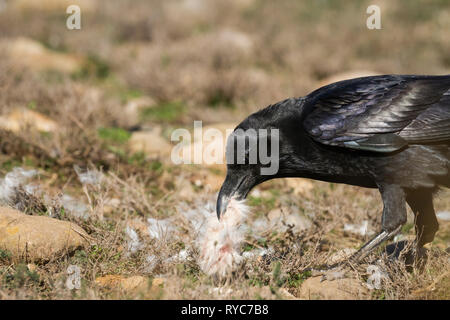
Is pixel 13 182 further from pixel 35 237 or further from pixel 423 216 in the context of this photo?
pixel 423 216

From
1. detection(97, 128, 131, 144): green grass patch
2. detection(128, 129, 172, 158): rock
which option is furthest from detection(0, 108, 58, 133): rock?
detection(128, 129, 172, 158): rock

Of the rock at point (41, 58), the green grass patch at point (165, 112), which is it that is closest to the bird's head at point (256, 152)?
the green grass patch at point (165, 112)

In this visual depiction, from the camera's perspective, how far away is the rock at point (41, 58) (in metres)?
10.5

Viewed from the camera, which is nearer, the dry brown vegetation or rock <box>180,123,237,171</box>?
the dry brown vegetation

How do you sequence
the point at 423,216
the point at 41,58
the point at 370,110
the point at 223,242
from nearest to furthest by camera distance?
the point at 223,242 → the point at 370,110 → the point at 423,216 → the point at 41,58

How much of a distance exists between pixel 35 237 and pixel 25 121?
9.46ft

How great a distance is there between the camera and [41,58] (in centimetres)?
1080

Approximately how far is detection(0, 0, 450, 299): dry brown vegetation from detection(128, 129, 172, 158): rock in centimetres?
10

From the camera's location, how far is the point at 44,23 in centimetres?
1376

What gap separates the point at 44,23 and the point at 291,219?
10.4m

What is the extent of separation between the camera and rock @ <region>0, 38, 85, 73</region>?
10.5 metres

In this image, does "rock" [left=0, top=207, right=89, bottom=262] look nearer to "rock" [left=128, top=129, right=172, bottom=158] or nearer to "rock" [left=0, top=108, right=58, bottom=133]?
"rock" [left=0, top=108, right=58, bottom=133]

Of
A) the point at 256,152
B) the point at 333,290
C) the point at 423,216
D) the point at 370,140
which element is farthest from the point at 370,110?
the point at 333,290
